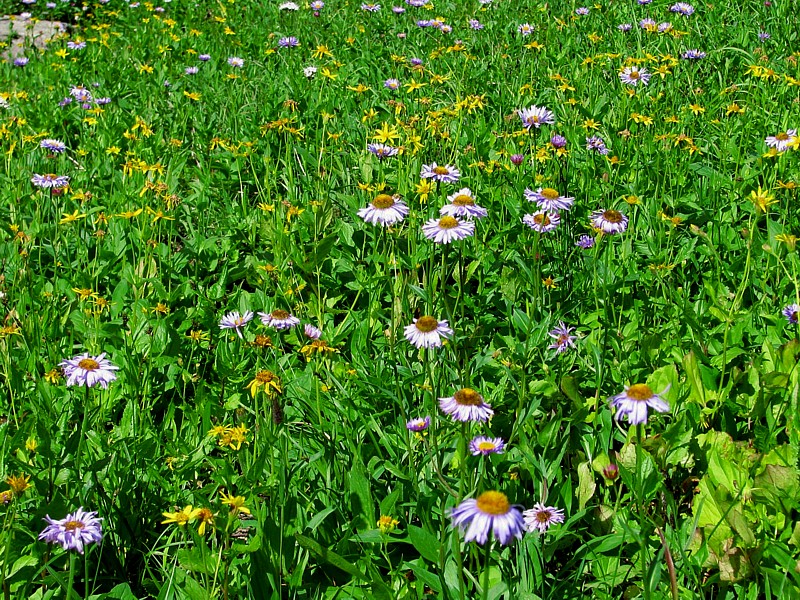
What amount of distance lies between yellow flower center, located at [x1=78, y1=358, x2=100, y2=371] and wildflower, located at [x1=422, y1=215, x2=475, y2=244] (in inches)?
35.0

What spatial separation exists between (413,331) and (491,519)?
0.75 metres

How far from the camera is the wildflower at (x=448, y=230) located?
2.24 metres

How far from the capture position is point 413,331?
195 cm

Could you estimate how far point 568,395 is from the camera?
2164 millimetres

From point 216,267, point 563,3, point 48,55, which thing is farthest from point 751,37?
point 48,55

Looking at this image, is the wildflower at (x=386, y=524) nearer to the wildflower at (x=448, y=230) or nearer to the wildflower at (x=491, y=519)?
the wildflower at (x=491, y=519)

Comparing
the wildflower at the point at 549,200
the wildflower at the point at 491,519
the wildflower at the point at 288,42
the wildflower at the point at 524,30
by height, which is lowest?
the wildflower at the point at 288,42

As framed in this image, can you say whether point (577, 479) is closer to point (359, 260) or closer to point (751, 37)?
point (359, 260)

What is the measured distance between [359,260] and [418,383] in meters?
1.00

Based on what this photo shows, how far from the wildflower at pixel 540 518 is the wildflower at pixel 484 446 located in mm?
148

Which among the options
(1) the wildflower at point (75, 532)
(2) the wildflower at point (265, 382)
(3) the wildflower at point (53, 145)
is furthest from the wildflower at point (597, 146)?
(1) the wildflower at point (75, 532)

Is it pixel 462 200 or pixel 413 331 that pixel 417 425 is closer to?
pixel 413 331

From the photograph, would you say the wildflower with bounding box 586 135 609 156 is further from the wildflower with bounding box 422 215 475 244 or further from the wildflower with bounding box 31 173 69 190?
the wildflower with bounding box 31 173 69 190

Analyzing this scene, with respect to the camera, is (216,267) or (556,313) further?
(216,267)
